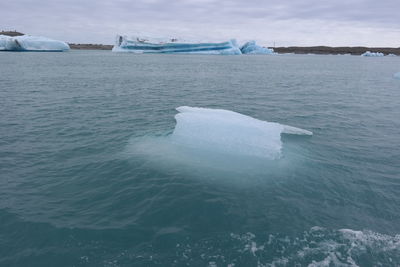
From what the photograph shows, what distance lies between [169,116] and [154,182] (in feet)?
25.7

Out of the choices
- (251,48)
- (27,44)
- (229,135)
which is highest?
(27,44)

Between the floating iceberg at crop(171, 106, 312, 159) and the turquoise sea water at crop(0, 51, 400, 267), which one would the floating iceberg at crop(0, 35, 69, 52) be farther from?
the floating iceberg at crop(171, 106, 312, 159)

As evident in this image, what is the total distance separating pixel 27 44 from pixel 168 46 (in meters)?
42.7

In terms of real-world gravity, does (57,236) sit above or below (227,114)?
below

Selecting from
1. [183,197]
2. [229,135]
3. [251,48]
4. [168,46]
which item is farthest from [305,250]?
[251,48]

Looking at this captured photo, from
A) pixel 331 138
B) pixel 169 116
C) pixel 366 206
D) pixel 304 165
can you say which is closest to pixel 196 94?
pixel 169 116

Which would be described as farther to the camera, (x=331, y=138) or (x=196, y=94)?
(x=196, y=94)

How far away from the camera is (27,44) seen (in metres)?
84.1

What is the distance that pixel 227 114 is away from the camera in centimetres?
1241

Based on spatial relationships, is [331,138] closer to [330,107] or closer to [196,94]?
[330,107]

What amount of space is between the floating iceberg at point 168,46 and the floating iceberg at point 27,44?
799 inches

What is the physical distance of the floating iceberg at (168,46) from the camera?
94562mm

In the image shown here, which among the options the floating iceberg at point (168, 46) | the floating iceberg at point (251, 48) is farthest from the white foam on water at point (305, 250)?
the floating iceberg at point (251, 48)

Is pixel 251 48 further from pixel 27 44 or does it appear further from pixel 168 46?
pixel 27 44
